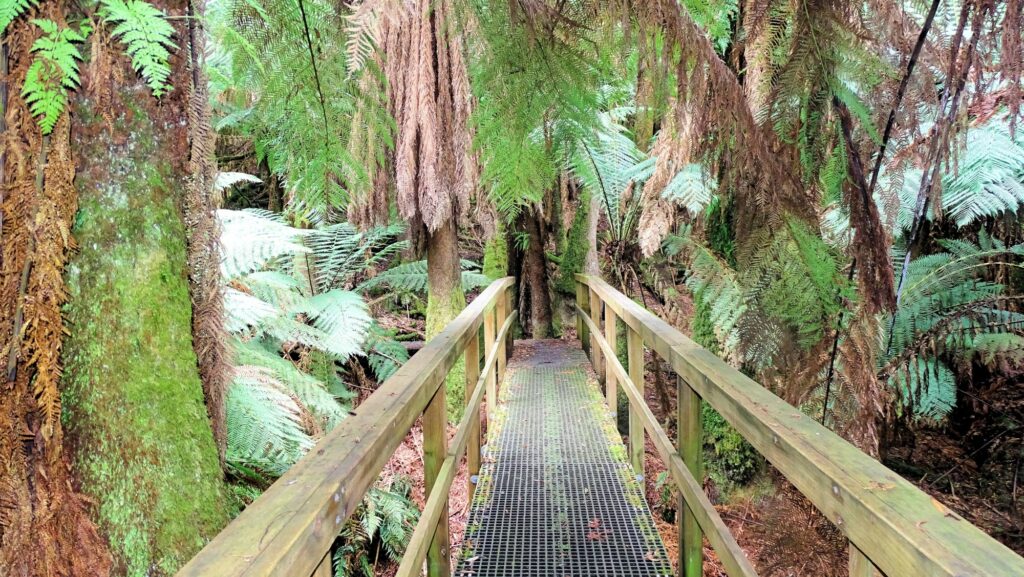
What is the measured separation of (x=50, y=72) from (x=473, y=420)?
1.91 meters

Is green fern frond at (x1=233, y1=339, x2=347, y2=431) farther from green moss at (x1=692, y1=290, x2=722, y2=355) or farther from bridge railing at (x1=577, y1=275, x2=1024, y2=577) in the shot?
green moss at (x1=692, y1=290, x2=722, y2=355)

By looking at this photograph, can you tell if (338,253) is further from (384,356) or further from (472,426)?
(472,426)

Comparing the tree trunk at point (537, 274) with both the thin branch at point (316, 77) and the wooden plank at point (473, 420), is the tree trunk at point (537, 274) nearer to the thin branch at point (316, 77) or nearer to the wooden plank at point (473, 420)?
the wooden plank at point (473, 420)

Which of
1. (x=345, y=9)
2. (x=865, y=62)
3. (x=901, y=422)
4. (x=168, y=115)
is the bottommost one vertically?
(x=901, y=422)

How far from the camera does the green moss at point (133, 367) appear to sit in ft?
3.59

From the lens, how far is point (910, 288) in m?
4.95

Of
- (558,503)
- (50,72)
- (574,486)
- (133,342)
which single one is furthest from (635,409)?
(50,72)

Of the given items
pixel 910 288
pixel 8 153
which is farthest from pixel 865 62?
pixel 910 288

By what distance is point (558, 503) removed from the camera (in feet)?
8.23

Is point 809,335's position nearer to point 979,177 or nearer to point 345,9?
point 345,9

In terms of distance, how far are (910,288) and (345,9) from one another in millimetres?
5130

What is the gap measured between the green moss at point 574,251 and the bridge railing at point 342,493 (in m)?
4.93

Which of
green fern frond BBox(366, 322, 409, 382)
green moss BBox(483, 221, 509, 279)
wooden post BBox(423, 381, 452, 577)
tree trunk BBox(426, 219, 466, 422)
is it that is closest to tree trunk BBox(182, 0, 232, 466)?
wooden post BBox(423, 381, 452, 577)

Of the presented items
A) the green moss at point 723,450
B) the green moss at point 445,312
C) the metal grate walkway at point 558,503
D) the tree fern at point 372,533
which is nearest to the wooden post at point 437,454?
the metal grate walkway at point 558,503
